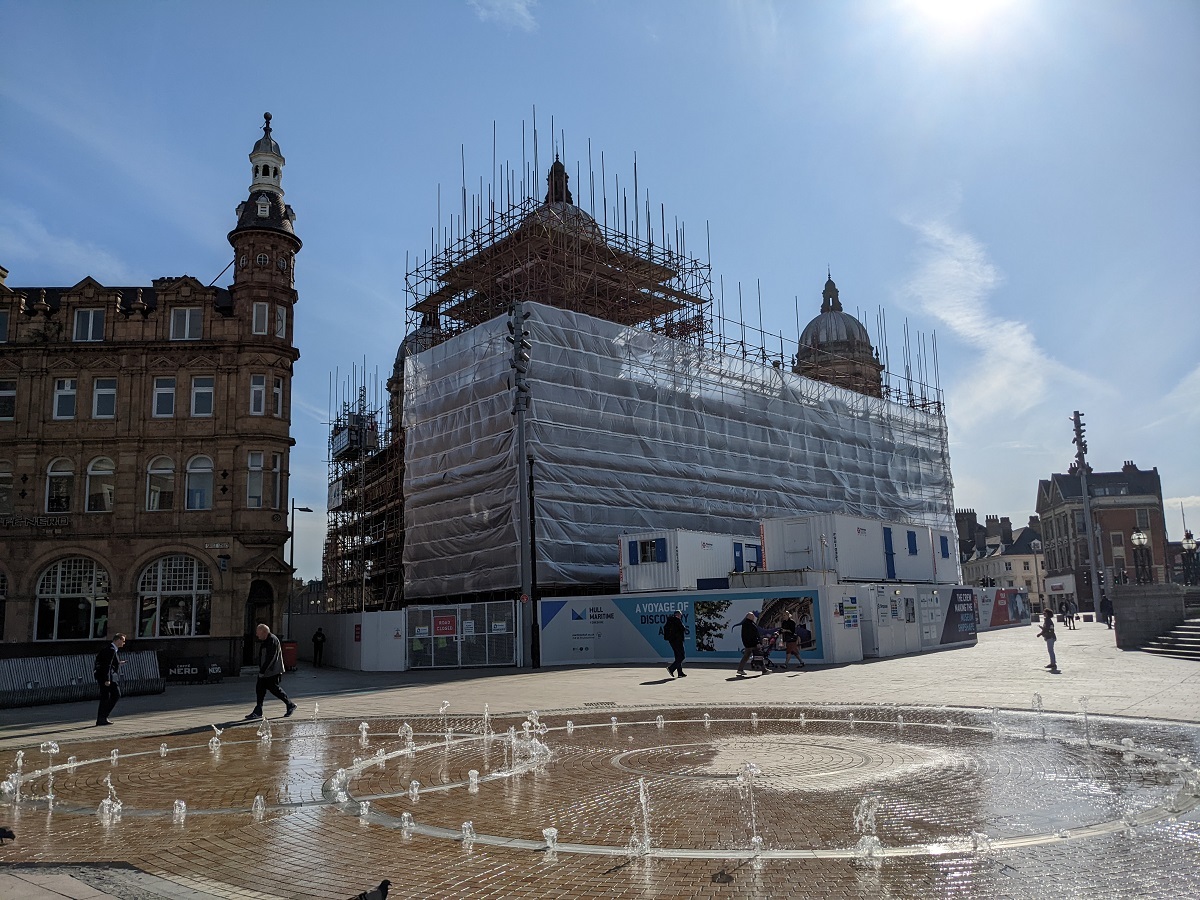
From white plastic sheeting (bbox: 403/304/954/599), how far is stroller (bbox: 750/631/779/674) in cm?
1178

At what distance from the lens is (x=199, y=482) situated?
3416 centimetres

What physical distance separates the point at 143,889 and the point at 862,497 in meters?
49.0

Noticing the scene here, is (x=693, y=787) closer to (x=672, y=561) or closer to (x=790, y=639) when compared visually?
(x=790, y=639)

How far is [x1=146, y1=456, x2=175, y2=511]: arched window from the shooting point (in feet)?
111

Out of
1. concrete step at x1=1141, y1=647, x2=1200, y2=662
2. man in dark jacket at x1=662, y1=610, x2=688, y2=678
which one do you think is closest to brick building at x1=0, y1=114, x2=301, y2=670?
man in dark jacket at x1=662, y1=610, x2=688, y2=678

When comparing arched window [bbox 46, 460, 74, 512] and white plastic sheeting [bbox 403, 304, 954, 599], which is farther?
white plastic sheeting [bbox 403, 304, 954, 599]

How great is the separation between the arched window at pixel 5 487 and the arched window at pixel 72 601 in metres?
2.93

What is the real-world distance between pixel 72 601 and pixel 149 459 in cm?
564

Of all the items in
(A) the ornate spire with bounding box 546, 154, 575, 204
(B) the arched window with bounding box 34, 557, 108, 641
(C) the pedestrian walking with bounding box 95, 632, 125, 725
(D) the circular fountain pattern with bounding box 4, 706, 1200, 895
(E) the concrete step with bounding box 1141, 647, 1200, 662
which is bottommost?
(D) the circular fountain pattern with bounding box 4, 706, 1200, 895

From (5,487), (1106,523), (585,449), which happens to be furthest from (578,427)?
(1106,523)

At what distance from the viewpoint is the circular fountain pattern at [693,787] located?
6699mm

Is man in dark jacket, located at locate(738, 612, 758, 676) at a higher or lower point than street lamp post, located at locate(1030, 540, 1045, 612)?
lower

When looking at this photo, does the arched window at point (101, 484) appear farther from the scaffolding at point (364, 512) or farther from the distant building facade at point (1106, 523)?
the distant building facade at point (1106, 523)

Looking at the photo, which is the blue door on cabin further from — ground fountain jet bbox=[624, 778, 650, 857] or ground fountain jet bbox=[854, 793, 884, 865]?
ground fountain jet bbox=[624, 778, 650, 857]
